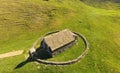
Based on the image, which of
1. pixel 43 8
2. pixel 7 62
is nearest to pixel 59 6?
pixel 43 8

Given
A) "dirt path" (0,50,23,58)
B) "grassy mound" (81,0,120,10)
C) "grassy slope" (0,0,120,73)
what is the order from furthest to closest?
"grassy mound" (81,0,120,10)
"dirt path" (0,50,23,58)
"grassy slope" (0,0,120,73)

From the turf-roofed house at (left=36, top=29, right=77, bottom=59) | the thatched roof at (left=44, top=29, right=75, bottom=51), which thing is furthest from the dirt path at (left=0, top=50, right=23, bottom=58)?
the thatched roof at (left=44, top=29, right=75, bottom=51)

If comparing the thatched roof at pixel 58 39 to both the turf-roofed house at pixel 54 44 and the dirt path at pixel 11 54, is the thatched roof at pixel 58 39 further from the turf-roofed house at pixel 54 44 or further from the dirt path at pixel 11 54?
the dirt path at pixel 11 54

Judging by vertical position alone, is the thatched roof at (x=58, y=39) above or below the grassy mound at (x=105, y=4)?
above

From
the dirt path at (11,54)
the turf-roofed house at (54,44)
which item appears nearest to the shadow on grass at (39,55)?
the turf-roofed house at (54,44)

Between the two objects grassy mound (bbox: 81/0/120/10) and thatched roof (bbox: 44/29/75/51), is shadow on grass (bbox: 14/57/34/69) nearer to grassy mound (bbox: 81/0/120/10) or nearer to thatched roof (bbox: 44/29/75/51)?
thatched roof (bbox: 44/29/75/51)

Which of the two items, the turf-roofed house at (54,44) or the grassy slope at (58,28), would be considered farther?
the grassy slope at (58,28)

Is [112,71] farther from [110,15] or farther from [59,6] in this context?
[59,6]
